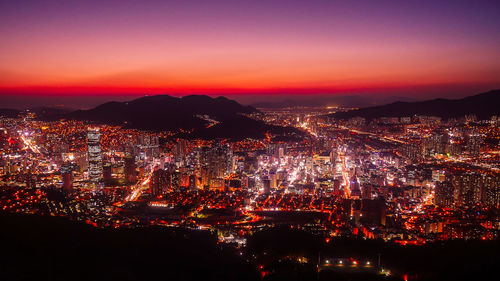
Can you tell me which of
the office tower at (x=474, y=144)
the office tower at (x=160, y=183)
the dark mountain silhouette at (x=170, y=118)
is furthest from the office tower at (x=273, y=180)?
the dark mountain silhouette at (x=170, y=118)

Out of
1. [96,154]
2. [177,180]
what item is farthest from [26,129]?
[177,180]

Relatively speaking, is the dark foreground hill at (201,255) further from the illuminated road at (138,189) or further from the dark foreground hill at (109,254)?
the illuminated road at (138,189)

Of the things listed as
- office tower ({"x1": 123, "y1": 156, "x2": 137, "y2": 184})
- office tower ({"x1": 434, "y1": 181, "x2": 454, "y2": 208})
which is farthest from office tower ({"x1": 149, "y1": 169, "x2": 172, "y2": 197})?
office tower ({"x1": 434, "y1": 181, "x2": 454, "y2": 208})

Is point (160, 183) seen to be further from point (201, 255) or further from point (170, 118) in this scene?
point (170, 118)

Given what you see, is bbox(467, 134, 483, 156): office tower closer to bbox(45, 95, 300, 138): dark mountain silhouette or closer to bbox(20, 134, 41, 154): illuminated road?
bbox(45, 95, 300, 138): dark mountain silhouette

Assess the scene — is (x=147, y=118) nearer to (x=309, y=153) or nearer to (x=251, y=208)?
(x=309, y=153)

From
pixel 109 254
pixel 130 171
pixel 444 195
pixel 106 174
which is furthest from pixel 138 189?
pixel 444 195
